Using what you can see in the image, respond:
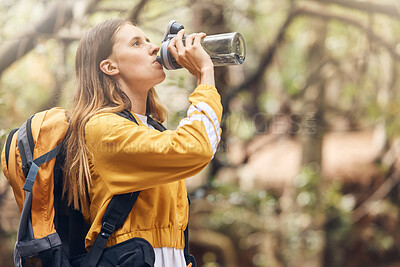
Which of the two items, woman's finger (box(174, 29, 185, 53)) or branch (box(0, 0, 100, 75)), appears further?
branch (box(0, 0, 100, 75))

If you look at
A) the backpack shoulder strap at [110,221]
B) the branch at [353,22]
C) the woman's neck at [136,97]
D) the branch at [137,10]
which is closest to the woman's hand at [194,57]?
the woman's neck at [136,97]

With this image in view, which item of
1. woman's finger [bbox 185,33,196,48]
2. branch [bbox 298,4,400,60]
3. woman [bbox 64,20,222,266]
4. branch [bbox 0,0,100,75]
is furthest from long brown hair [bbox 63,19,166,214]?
branch [bbox 298,4,400,60]

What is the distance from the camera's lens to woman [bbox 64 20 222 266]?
108cm

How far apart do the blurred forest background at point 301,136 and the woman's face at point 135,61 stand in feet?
6.66

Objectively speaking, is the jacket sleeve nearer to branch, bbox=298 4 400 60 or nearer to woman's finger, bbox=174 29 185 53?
woman's finger, bbox=174 29 185 53

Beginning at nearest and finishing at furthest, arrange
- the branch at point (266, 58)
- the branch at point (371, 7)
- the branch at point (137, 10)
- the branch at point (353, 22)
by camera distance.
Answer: the branch at point (137, 10) → the branch at point (266, 58) → the branch at point (371, 7) → the branch at point (353, 22)

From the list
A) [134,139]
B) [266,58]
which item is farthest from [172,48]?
[266,58]

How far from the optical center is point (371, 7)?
4000 mm

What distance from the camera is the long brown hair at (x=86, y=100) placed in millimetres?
1182

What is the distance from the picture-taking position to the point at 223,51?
126 centimetres

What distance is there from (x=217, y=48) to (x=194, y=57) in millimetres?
112

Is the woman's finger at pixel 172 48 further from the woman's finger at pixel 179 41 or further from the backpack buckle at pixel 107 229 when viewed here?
the backpack buckle at pixel 107 229

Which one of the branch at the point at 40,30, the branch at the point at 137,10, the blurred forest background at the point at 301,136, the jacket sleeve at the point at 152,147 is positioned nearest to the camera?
the jacket sleeve at the point at 152,147

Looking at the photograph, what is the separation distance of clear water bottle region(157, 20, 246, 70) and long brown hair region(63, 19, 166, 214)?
0.16 metres
